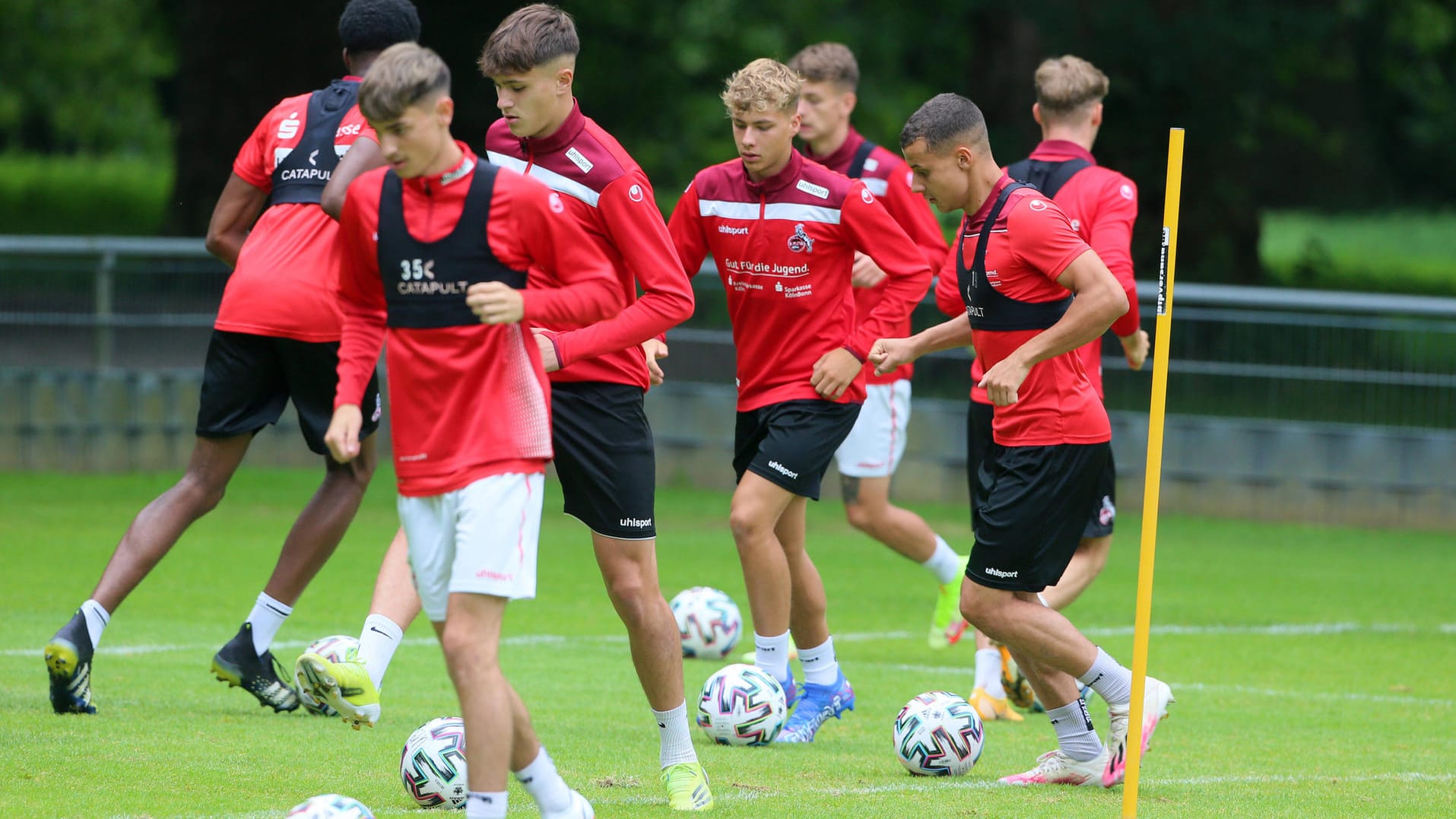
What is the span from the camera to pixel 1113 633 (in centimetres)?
1001

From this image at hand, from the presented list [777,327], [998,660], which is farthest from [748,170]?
[998,660]

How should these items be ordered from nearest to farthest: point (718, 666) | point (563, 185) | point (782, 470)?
point (563, 185) < point (782, 470) < point (718, 666)

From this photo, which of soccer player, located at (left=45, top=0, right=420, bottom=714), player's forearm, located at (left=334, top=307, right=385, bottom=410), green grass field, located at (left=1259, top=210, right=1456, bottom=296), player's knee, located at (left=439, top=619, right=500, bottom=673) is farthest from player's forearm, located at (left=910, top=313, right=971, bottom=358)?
green grass field, located at (left=1259, top=210, right=1456, bottom=296)

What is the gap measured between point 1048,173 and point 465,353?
12.7 feet

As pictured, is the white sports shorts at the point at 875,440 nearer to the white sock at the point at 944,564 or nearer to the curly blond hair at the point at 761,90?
the white sock at the point at 944,564

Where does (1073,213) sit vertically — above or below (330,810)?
above

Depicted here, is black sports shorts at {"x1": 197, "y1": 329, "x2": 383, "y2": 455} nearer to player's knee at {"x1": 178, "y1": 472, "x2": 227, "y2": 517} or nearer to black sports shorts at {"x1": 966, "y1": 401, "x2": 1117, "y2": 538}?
player's knee at {"x1": 178, "y1": 472, "x2": 227, "y2": 517}

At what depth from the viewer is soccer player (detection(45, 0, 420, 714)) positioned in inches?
270

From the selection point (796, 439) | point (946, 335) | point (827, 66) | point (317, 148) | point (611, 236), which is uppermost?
point (827, 66)

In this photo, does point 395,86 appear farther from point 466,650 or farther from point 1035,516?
point 1035,516

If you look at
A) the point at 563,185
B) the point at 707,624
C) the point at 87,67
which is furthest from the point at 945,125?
the point at 87,67

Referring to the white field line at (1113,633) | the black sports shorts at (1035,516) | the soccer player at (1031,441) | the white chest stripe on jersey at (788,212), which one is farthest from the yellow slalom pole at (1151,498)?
the white field line at (1113,633)

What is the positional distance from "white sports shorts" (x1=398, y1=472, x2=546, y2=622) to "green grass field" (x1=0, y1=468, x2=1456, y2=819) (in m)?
1.03

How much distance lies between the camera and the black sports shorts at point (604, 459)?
18.9 ft
